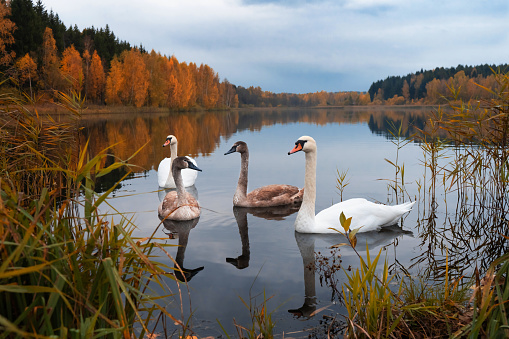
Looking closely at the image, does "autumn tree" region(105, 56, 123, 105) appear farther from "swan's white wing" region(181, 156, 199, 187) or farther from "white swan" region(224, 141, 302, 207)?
"white swan" region(224, 141, 302, 207)

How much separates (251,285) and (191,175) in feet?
22.2

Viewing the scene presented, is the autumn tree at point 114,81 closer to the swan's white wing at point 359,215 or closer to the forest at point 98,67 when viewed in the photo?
the forest at point 98,67

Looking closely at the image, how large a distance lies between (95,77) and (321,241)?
61.3 metres

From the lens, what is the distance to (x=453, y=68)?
14975 cm

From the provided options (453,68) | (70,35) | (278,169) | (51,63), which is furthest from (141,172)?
(453,68)

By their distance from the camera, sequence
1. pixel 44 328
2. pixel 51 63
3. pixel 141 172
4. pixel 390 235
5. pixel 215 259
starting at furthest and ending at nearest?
pixel 51 63 → pixel 141 172 → pixel 390 235 → pixel 215 259 → pixel 44 328

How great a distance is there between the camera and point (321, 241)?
6.82 m

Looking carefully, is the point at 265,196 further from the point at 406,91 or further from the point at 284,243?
the point at 406,91

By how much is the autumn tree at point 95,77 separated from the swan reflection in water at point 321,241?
194ft

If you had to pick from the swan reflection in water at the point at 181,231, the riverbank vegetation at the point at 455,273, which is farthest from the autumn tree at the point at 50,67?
the riverbank vegetation at the point at 455,273

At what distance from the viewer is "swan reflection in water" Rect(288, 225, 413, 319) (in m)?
5.11

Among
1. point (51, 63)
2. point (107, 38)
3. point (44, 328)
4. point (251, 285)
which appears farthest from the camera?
point (107, 38)

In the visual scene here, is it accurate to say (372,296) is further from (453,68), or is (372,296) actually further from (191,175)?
(453,68)

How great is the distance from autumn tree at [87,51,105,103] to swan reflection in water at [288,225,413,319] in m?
59.1
